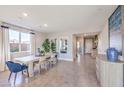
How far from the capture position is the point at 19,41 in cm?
572

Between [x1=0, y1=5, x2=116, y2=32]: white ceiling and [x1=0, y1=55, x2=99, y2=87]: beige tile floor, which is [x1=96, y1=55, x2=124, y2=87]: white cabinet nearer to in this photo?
[x1=0, y1=55, x2=99, y2=87]: beige tile floor

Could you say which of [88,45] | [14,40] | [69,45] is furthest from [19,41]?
[88,45]

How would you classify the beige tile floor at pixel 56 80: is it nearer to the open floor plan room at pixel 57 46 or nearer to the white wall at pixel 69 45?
the open floor plan room at pixel 57 46

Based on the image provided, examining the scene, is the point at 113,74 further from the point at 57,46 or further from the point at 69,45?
the point at 57,46

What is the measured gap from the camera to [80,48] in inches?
506

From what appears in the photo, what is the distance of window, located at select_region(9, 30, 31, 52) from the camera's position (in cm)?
518

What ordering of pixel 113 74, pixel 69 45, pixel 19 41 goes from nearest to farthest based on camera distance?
pixel 113 74
pixel 19 41
pixel 69 45

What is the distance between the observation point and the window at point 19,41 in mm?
5180

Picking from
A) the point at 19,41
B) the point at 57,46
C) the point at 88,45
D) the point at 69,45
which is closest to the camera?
the point at 19,41

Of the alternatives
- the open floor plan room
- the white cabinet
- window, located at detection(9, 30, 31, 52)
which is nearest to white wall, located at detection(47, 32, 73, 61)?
the open floor plan room

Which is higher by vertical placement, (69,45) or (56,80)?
(69,45)
